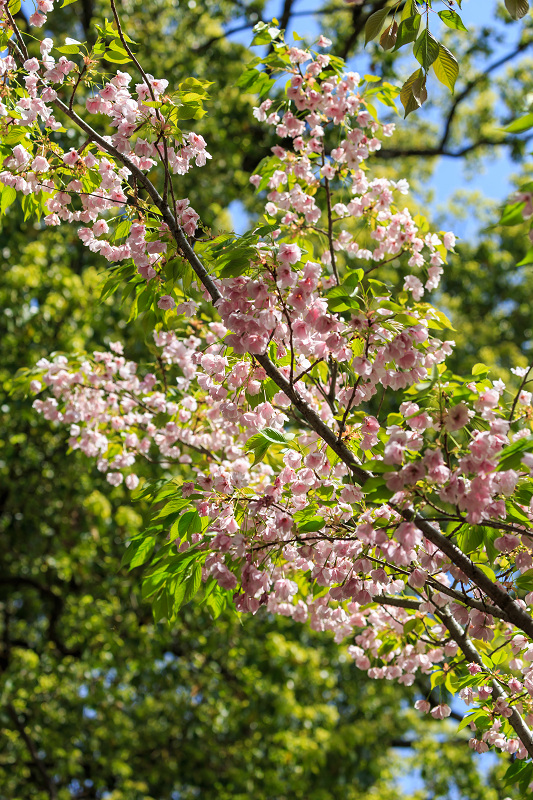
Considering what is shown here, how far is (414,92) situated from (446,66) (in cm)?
10

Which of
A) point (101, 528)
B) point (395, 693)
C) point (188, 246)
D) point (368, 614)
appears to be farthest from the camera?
point (395, 693)

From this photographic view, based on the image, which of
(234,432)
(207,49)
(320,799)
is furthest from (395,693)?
(207,49)

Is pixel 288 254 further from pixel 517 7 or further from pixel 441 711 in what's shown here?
pixel 441 711

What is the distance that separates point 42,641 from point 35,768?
108 centimetres

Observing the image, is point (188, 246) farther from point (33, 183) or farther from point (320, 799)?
point (320, 799)

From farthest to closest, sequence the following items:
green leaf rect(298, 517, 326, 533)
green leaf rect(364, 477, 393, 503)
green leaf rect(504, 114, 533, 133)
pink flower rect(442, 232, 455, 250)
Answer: pink flower rect(442, 232, 455, 250), green leaf rect(298, 517, 326, 533), green leaf rect(364, 477, 393, 503), green leaf rect(504, 114, 533, 133)

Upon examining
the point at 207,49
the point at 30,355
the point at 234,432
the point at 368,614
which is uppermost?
the point at 207,49

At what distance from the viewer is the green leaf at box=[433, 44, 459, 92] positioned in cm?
179

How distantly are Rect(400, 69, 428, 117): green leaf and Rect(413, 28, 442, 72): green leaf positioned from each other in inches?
2.9

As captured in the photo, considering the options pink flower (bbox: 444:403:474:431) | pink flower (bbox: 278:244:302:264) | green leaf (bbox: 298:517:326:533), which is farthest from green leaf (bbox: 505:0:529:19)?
green leaf (bbox: 298:517:326:533)

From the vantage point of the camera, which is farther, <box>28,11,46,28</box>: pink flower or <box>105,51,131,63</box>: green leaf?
<box>28,11,46,28</box>: pink flower

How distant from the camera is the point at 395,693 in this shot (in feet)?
28.9

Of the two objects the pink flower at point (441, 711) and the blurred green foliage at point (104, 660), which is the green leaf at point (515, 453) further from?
the blurred green foliage at point (104, 660)

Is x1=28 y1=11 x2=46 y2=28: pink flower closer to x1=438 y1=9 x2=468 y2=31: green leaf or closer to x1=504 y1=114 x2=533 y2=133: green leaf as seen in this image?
x1=438 y1=9 x2=468 y2=31: green leaf
